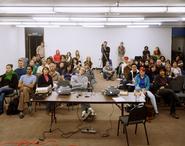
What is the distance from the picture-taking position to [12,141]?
4.87 metres

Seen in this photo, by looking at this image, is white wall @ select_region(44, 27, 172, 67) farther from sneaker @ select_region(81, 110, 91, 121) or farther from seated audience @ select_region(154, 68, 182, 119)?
sneaker @ select_region(81, 110, 91, 121)

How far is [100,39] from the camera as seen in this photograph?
50.8 feet

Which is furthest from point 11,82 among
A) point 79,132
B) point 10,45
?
point 10,45

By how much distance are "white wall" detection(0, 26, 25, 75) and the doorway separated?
1.58ft

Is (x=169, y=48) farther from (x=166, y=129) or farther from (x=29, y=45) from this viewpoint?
(x=166, y=129)

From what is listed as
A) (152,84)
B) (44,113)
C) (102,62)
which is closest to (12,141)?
(44,113)

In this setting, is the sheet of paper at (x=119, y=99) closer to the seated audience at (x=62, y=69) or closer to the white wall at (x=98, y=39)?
the seated audience at (x=62, y=69)

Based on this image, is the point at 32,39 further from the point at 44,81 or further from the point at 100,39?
the point at 44,81

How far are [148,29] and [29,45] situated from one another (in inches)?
293

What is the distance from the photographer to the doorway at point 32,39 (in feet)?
52.1

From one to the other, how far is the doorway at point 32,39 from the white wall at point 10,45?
0.48 m

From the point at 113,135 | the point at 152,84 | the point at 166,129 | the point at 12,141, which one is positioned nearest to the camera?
the point at 12,141

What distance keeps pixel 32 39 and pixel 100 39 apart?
14.4 ft

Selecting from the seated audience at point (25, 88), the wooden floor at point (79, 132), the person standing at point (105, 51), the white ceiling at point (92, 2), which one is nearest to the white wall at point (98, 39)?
the person standing at point (105, 51)
